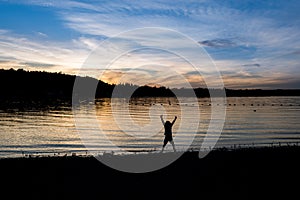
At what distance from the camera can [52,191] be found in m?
13.5

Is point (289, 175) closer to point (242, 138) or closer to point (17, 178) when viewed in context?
point (17, 178)

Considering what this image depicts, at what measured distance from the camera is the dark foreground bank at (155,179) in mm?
13422

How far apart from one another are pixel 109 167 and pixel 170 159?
4.02 meters

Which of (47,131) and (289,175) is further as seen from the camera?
(47,131)

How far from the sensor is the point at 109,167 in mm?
17797

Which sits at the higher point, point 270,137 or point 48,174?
point 48,174

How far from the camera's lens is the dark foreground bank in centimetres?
1342

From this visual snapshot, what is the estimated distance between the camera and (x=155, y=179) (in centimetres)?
1562

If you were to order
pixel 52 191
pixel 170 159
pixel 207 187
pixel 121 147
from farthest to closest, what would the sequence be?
pixel 121 147
pixel 170 159
pixel 207 187
pixel 52 191

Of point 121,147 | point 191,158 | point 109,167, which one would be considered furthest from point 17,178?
point 121,147

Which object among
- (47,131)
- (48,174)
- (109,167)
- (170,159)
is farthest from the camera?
(47,131)

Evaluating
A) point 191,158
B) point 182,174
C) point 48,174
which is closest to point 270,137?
point 191,158

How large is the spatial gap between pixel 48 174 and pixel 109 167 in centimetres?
329

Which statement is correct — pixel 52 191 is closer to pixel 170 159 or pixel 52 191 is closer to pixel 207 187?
pixel 207 187
